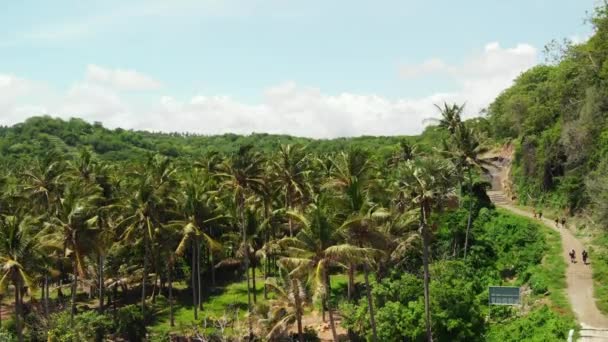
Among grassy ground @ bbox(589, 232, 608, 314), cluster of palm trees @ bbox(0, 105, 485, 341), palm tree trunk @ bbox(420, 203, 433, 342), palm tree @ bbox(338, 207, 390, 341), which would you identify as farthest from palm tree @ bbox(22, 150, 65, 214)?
grassy ground @ bbox(589, 232, 608, 314)

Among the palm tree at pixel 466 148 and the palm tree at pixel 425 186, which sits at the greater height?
the palm tree at pixel 466 148

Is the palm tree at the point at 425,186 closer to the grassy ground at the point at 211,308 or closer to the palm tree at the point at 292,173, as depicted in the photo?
the palm tree at the point at 292,173

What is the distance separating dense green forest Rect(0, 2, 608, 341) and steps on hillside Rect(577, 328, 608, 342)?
119 centimetres

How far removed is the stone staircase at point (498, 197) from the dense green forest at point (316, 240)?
353 centimetres

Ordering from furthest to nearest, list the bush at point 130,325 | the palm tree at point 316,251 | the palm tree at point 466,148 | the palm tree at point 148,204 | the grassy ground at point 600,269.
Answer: the palm tree at point 148,204
the palm tree at point 466,148
the bush at point 130,325
the grassy ground at point 600,269
the palm tree at point 316,251

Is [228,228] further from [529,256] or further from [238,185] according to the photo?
[529,256]

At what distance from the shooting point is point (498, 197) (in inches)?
3063

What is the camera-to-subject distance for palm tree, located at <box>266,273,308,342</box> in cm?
3753

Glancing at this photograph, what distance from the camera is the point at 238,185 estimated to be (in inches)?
1858

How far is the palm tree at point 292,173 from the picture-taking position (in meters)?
52.1

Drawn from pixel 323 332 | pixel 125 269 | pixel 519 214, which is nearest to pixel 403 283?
pixel 323 332

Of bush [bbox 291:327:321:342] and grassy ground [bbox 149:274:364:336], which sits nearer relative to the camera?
bush [bbox 291:327:321:342]

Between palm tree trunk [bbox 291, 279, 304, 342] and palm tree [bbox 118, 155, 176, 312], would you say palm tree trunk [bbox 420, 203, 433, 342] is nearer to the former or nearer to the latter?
palm tree trunk [bbox 291, 279, 304, 342]

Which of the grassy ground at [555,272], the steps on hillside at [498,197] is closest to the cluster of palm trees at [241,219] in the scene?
the grassy ground at [555,272]
